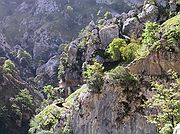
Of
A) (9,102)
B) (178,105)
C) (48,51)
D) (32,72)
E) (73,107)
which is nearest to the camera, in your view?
(178,105)

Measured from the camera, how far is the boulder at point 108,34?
8468 centimetres

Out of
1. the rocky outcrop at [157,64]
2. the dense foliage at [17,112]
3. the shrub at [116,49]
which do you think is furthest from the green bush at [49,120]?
the dense foliage at [17,112]

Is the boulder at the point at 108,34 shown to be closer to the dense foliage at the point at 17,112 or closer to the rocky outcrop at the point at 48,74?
the dense foliage at the point at 17,112

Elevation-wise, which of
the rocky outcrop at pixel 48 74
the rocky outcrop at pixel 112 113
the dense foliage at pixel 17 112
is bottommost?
the rocky outcrop at pixel 112 113

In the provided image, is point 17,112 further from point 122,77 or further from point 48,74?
point 122,77

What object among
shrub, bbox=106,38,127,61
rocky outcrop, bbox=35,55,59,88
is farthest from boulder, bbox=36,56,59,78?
shrub, bbox=106,38,127,61

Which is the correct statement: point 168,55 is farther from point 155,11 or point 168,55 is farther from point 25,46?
point 25,46

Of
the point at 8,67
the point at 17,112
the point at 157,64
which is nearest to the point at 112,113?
the point at 157,64

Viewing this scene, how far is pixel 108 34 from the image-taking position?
8556cm

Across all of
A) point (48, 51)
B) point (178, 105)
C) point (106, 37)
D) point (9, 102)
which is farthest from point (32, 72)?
point (178, 105)

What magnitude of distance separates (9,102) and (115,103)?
5991 centimetres

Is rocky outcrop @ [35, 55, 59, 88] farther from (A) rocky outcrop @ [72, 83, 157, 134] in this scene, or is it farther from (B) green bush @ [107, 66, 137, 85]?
(B) green bush @ [107, 66, 137, 85]

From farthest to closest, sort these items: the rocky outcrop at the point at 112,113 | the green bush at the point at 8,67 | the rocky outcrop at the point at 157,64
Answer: the green bush at the point at 8,67, the rocky outcrop at the point at 157,64, the rocky outcrop at the point at 112,113

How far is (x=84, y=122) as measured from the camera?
60219mm
